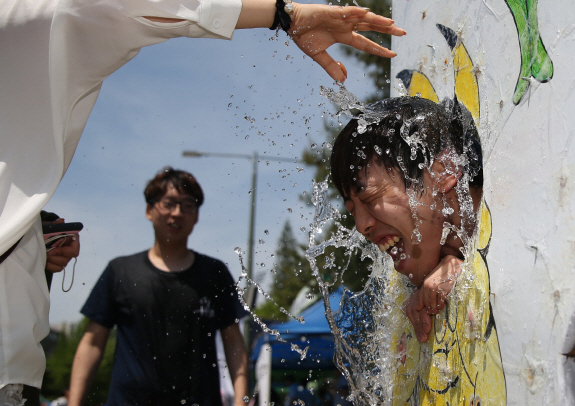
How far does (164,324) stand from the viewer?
8.55 ft

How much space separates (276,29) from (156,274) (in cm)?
154

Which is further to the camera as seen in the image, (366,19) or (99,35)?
(366,19)

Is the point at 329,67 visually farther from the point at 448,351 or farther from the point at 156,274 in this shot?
the point at 156,274

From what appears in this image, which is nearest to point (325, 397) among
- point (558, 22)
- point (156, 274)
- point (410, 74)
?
point (156, 274)

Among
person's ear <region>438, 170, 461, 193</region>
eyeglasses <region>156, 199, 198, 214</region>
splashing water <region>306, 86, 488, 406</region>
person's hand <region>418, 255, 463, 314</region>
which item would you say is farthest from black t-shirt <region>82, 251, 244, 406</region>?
person's ear <region>438, 170, 461, 193</region>

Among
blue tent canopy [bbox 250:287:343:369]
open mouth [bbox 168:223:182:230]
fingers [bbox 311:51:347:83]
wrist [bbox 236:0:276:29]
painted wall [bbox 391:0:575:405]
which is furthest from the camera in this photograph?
blue tent canopy [bbox 250:287:343:369]

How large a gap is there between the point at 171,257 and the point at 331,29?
1556 mm

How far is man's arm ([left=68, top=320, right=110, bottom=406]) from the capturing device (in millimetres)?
2611

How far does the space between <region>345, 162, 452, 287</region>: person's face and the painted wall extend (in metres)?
0.21

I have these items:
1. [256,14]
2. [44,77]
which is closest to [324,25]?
[256,14]

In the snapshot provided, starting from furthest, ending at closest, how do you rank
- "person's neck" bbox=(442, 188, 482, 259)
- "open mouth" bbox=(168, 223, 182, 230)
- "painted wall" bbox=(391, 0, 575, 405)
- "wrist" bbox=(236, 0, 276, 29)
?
"open mouth" bbox=(168, 223, 182, 230) → "person's neck" bbox=(442, 188, 482, 259) → "wrist" bbox=(236, 0, 276, 29) → "painted wall" bbox=(391, 0, 575, 405)

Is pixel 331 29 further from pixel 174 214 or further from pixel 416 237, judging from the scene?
pixel 174 214

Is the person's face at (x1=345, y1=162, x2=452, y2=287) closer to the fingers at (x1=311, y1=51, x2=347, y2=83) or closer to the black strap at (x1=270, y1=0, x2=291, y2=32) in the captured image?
the fingers at (x1=311, y1=51, x2=347, y2=83)

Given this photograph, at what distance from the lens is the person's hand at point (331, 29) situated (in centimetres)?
163
